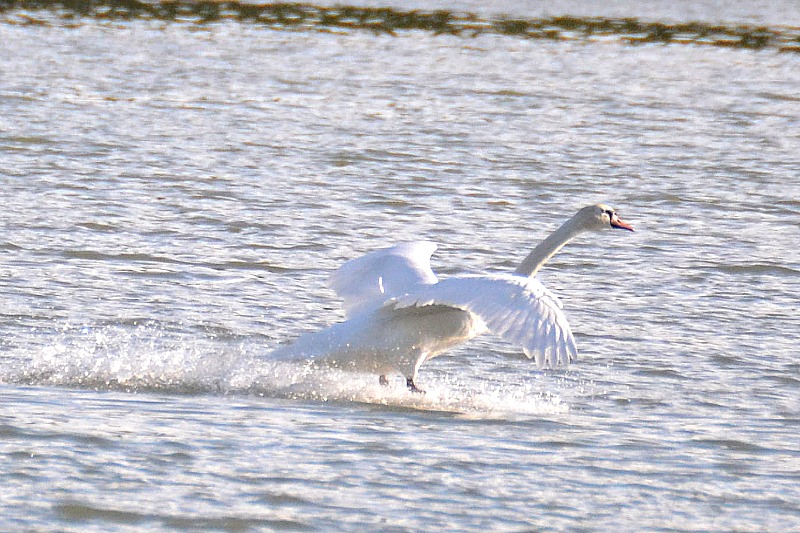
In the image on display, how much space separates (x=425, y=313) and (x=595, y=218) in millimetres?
1321

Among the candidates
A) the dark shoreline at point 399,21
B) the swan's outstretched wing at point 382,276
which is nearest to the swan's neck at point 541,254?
the swan's outstretched wing at point 382,276

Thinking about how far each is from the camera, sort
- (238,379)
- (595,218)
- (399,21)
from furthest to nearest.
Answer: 1. (399,21)
2. (595,218)
3. (238,379)

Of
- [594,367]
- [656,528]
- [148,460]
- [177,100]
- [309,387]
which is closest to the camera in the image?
[656,528]

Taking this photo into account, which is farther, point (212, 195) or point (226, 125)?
point (226, 125)

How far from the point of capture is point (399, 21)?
30984 mm

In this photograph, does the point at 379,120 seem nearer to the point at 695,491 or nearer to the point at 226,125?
the point at 226,125

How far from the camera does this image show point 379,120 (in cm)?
1878

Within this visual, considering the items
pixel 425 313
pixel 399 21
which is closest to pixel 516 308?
pixel 425 313

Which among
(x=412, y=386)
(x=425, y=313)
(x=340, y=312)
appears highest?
(x=425, y=313)

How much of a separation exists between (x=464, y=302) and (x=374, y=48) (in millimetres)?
19285

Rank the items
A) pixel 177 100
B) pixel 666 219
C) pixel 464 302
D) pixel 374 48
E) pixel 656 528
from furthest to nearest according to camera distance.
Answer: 1. pixel 374 48
2. pixel 177 100
3. pixel 666 219
4. pixel 464 302
5. pixel 656 528

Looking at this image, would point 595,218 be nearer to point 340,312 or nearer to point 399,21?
point 340,312

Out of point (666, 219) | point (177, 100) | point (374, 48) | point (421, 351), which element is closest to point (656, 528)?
point (421, 351)

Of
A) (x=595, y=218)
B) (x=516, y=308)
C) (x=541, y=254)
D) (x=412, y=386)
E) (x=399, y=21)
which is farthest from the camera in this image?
(x=399, y=21)
